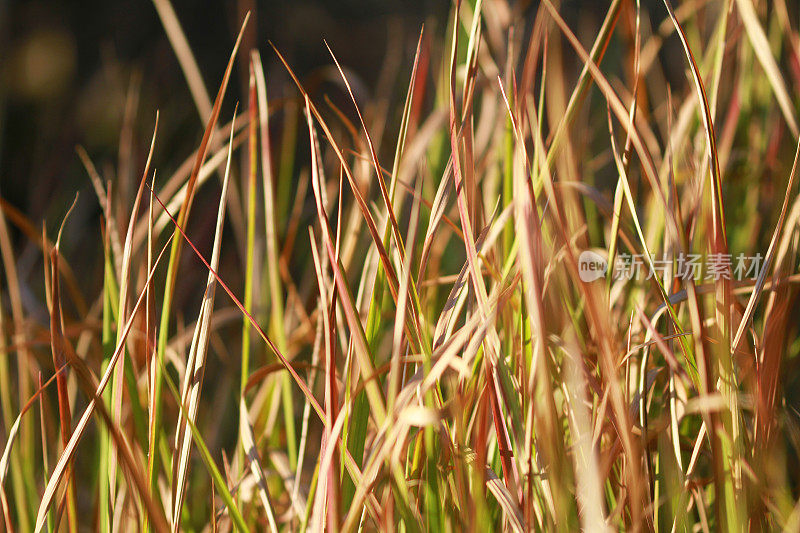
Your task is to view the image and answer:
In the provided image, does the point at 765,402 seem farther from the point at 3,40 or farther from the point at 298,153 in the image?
the point at 3,40

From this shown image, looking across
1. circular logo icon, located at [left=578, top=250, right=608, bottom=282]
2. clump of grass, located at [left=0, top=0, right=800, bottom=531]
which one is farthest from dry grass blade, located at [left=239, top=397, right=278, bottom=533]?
circular logo icon, located at [left=578, top=250, right=608, bottom=282]

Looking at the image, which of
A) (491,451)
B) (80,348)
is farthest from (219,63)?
(491,451)

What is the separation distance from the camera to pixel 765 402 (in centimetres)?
28

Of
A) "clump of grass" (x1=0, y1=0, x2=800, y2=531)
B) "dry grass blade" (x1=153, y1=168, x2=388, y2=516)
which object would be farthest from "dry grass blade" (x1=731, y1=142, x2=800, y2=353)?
"dry grass blade" (x1=153, y1=168, x2=388, y2=516)

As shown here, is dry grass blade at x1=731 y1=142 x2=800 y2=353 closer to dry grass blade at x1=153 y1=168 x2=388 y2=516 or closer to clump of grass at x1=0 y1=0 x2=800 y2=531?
clump of grass at x1=0 y1=0 x2=800 y2=531

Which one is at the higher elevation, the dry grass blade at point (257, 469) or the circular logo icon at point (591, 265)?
the circular logo icon at point (591, 265)

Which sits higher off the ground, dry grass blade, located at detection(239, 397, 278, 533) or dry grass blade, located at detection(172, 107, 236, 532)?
dry grass blade, located at detection(172, 107, 236, 532)

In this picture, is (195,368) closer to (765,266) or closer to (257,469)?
(257,469)

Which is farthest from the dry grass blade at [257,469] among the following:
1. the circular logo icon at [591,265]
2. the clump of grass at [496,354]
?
the circular logo icon at [591,265]

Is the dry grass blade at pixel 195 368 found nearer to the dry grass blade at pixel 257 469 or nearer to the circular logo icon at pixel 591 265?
the dry grass blade at pixel 257 469

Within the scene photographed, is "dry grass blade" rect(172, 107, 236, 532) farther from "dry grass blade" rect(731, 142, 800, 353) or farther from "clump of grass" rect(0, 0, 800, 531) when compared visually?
"dry grass blade" rect(731, 142, 800, 353)

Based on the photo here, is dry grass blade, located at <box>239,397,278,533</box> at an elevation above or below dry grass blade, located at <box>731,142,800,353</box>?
below

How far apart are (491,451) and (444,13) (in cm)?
64

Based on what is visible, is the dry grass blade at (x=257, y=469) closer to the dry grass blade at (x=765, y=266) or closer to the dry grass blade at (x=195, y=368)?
the dry grass blade at (x=195, y=368)
